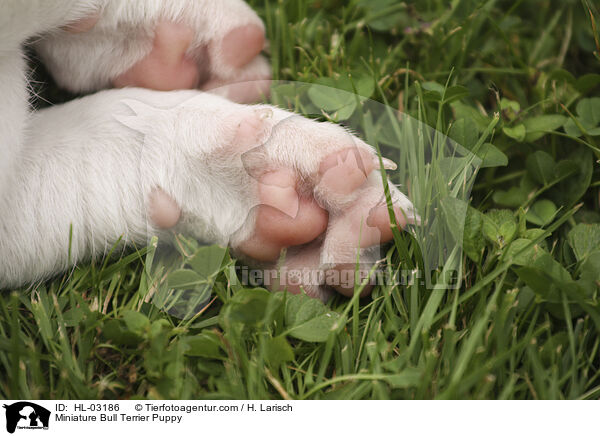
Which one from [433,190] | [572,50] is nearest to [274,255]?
[433,190]

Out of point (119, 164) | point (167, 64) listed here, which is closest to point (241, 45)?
point (167, 64)

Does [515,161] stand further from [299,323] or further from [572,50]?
[299,323]
